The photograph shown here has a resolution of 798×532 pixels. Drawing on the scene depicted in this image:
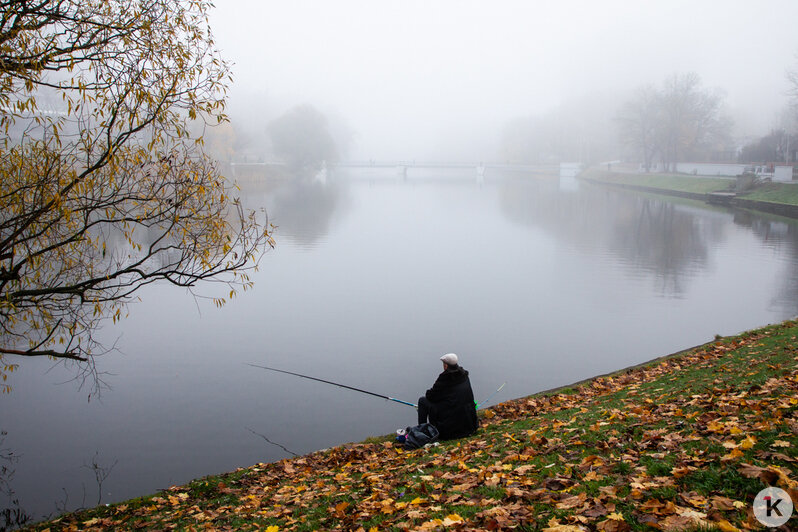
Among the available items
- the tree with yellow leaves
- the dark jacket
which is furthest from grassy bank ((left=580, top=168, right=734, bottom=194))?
the tree with yellow leaves

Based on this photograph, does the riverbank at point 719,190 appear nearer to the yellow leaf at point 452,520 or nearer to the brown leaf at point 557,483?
the brown leaf at point 557,483

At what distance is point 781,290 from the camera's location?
21.8 meters

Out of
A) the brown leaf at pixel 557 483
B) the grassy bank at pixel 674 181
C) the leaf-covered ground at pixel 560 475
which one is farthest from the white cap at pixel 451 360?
the grassy bank at pixel 674 181

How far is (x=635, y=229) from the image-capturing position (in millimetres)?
40375

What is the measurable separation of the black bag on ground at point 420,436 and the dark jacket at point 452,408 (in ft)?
0.41

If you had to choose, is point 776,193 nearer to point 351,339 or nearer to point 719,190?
point 719,190

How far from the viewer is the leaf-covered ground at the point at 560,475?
4.22 metres

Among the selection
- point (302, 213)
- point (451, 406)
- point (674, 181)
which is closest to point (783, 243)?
point (451, 406)

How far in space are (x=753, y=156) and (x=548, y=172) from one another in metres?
51.7

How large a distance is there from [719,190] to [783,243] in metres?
30.1

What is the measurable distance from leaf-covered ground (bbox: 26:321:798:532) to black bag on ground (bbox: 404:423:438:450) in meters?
0.22

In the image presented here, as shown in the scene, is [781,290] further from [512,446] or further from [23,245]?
[23,245]

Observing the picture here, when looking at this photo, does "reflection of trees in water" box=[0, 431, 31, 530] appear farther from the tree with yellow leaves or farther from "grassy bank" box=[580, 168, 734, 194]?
"grassy bank" box=[580, 168, 734, 194]

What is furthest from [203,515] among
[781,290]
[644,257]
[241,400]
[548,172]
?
[548,172]
